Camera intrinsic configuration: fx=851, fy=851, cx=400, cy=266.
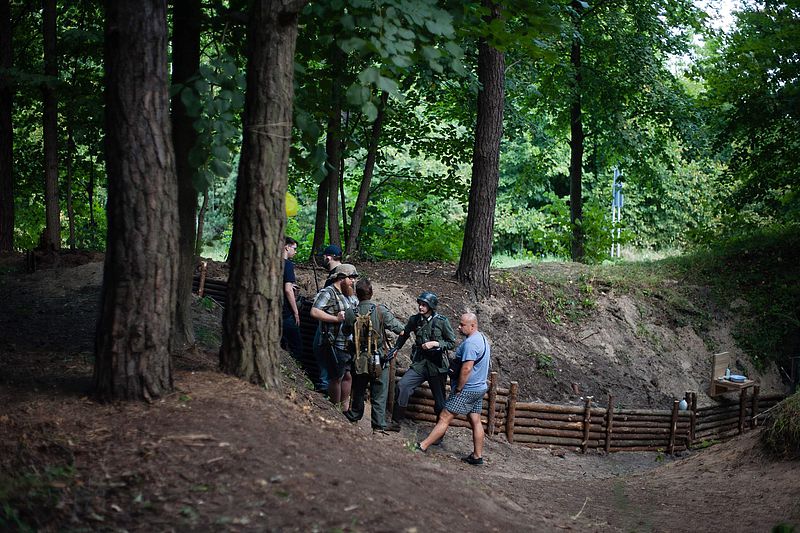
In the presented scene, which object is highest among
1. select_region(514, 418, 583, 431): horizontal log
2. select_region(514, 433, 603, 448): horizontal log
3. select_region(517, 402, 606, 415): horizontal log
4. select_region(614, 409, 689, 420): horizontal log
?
select_region(517, 402, 606, 415): horizontal log

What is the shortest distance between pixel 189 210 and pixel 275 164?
164 cm

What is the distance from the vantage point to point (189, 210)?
28.1 ft

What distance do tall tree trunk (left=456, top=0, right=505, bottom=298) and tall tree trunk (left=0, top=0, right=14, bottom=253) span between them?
906 cm

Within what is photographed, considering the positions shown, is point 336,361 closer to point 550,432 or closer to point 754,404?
point 550,432

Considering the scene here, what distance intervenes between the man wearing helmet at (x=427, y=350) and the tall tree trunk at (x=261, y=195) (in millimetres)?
3677

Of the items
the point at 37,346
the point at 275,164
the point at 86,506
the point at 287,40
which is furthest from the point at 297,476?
the point at 37,346

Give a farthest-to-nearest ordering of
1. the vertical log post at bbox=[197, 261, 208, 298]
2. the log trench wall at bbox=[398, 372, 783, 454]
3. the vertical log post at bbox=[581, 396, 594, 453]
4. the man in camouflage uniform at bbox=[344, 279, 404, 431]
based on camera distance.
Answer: the vertical log post at bbox=[197, 261, 208, 298], the vertical log post at bbox=[581, 396, 594, 453], the log trench wall at bbox=[398, 372, 783, 454], the man in camouflage uniform at bbox=[344, 279, 404, 431]

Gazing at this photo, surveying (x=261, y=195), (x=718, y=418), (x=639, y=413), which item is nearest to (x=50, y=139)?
(x=261, y=195)

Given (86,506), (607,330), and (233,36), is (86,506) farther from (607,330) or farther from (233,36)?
(607,330)

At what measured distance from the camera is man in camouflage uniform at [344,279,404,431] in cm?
1032

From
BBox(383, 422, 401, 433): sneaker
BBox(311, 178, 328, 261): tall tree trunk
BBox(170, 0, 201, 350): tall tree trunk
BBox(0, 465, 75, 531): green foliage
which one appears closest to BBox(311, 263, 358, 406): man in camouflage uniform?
BBox(383, 422, 401, 433): sneaker

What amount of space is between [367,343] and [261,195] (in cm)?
346

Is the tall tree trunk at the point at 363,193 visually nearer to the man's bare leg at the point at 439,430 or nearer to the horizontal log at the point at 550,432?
the horizontal log at the point at 550,432

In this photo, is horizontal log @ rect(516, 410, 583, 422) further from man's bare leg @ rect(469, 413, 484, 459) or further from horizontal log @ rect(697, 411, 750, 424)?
horizontal log @ rect(697, 411, 750, 424)
